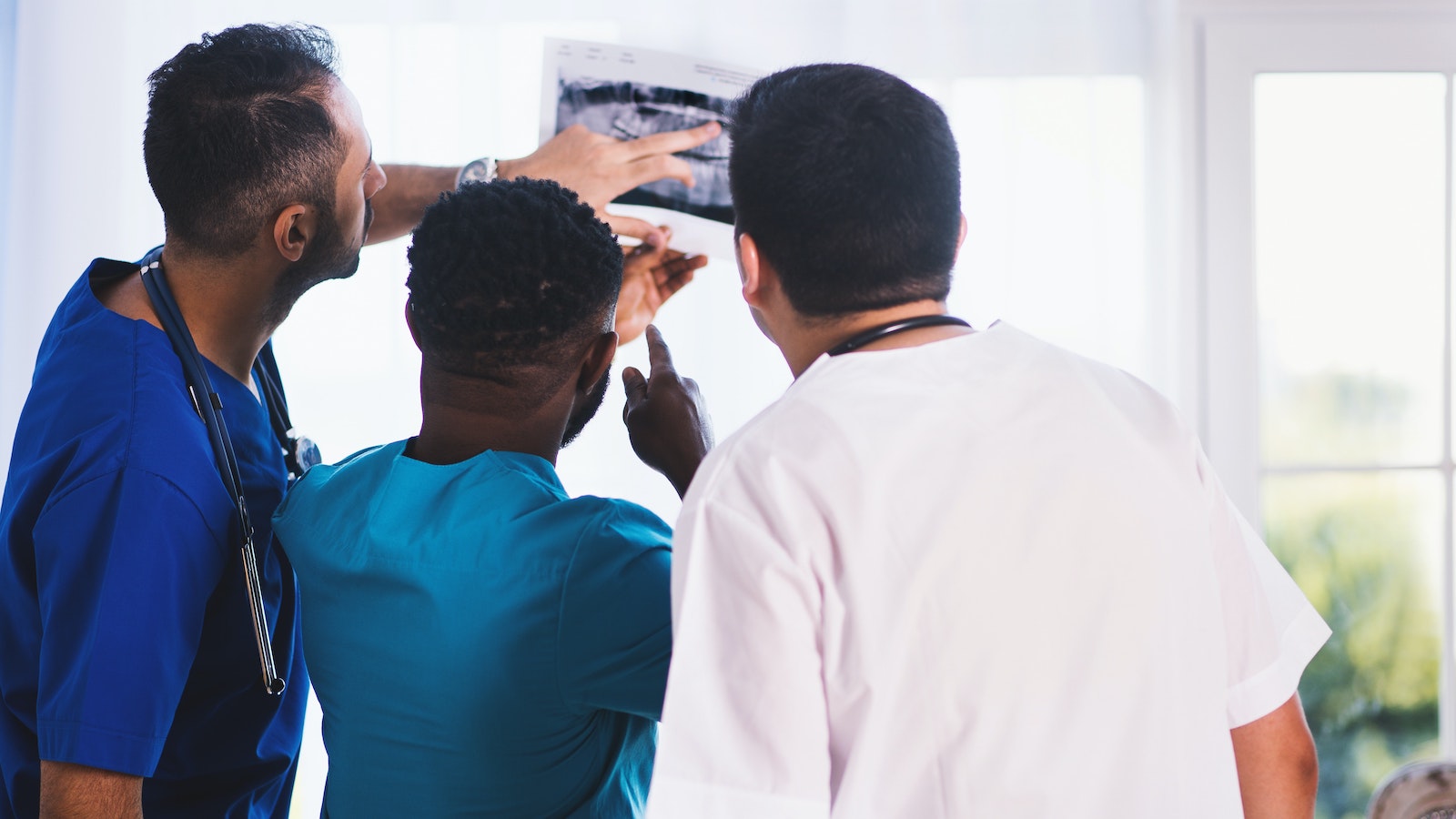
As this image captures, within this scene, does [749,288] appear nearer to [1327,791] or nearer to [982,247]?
[982,247]

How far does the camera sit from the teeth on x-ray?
149 centimetres

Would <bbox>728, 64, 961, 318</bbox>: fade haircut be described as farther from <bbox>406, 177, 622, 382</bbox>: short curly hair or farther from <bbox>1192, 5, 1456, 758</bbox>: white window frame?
<bbox>1192, 5, 1456, 758</bbox>: white window frame

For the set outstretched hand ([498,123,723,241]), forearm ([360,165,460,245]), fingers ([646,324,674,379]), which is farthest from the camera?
forearm ([360,165,460,245])

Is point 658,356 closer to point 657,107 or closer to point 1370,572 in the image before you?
point 657,107

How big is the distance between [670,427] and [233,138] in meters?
0.51

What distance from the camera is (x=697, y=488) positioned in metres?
0.75

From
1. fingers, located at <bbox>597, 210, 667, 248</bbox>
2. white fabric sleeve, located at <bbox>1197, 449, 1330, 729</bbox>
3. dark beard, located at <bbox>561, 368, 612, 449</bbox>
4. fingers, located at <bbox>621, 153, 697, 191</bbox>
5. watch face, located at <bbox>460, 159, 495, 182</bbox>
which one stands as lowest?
white fabric sleeve, located at <bbox>1197, 449, 1330, 729</bbox>

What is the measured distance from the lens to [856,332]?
813 mm

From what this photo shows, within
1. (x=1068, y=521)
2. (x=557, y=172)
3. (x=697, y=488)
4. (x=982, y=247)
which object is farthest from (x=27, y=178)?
(x=1068, y=521)

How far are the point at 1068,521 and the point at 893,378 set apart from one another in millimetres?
147

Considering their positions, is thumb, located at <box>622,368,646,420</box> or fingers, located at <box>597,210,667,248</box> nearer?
thumb, located at <box>622,368,646,420</box>

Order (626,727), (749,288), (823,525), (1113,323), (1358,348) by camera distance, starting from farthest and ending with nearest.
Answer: (1358,348), (1113,323), (626,727), (749,288), (823,525)

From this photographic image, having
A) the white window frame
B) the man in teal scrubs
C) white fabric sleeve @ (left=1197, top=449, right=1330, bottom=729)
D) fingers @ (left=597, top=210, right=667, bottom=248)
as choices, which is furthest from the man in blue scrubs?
the white window frame

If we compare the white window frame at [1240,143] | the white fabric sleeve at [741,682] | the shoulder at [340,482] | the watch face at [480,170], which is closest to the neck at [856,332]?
the white fabric sleeve at [741,682]
